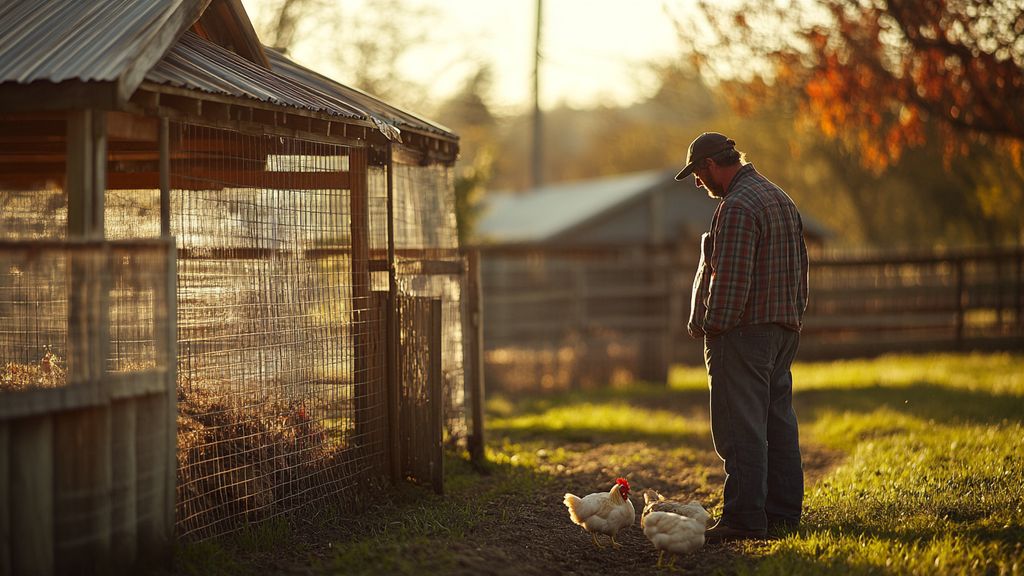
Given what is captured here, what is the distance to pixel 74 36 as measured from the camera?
605cm

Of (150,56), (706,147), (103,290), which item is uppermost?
(150,56)

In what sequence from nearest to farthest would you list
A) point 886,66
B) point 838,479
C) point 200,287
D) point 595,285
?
point 200,287 < point 838,479 < point 886,66 < point 595,285

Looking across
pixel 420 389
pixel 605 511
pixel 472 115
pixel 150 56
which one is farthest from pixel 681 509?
pixel 472 115

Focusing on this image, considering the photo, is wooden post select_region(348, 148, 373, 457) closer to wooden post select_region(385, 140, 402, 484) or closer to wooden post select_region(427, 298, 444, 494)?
wooden post select_region(385, 140, 402, 484)

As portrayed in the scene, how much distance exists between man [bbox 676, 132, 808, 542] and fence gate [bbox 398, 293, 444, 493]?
2083 mm

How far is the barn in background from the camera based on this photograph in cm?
1541

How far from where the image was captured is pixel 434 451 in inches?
298

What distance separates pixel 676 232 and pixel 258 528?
67.5 feet

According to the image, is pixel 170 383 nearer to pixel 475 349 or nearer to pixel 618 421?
pixel 475 349

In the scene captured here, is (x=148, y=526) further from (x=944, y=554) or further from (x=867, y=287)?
(x=867, y=287)

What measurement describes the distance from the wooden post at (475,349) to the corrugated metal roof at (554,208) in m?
12.3

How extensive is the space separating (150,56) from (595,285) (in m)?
15.8

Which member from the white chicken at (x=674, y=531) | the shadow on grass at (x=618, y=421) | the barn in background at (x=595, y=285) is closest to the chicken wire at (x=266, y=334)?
the white chicken at (x=674, y=531)

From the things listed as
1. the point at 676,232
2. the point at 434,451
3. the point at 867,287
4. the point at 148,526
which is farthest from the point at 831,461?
the point at 676,232
